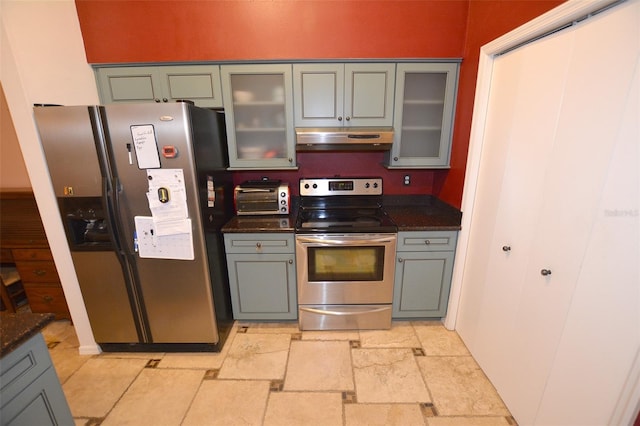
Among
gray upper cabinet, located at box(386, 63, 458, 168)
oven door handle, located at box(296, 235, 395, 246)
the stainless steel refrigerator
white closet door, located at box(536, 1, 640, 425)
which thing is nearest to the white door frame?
white closet door, located at box(536, 1, 640, 425)

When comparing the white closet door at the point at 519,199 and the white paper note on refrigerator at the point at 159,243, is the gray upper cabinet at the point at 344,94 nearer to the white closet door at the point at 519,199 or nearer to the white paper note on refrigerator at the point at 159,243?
the white closet door at the point at 519,199

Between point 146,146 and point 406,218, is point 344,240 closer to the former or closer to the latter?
point 406,218

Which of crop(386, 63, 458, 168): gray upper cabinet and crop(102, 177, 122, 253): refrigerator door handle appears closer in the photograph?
crop(102, 177, 122, 253): refrigerator door handle

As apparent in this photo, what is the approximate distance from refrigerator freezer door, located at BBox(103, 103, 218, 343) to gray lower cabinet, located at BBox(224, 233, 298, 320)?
284mm

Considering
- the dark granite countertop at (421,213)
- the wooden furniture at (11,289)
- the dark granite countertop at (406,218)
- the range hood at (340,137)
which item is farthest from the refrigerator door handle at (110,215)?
the dark granite countertop at (421,213)

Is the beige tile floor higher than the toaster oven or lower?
lower

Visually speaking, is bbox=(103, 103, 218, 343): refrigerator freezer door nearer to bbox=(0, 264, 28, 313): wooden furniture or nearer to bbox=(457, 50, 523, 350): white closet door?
bbox=(0, 264, 28, 313): wooden furniture

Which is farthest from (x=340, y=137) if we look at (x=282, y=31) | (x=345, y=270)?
(x=345, y=270)

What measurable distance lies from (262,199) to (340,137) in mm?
854

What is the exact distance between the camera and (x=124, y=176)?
1672 mm

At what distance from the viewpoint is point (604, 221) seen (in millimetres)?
1037

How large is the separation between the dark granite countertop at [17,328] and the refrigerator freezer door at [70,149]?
0.97 meters

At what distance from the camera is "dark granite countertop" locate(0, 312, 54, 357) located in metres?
0.82

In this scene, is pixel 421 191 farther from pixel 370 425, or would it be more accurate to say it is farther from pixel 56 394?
pixel 56 394
